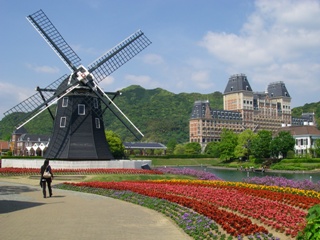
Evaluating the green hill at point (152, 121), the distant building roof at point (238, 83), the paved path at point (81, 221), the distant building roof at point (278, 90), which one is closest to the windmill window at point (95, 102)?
the paved path at point (81, 221)

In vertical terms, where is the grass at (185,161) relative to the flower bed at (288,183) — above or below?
below

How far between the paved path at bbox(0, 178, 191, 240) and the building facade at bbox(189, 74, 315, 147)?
13012 cm

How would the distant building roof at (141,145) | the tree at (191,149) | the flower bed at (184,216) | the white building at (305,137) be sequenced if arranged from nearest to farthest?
1. the flower bed at (184,216)
2. the white building at (305,137)
3. the tree at (191,149)
4. the distant building roof at (141,145)

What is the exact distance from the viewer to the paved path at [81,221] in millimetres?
9055

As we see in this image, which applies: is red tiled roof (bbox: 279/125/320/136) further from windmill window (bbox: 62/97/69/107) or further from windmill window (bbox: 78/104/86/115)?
windmill window (bbox: 62/97/69/107)

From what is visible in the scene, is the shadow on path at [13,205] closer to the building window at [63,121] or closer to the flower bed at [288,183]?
the flower bed at [288,183]

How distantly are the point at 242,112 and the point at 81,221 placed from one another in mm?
143904

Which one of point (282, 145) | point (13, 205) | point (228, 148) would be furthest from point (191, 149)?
point (13, 205)

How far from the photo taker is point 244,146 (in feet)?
283

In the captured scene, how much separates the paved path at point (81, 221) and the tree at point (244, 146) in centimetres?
7054

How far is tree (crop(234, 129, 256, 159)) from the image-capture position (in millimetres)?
83375

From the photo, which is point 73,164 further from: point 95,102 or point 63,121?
point 95,102

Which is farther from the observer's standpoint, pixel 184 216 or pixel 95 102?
pixel 95 102

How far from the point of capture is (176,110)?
18988 cm
